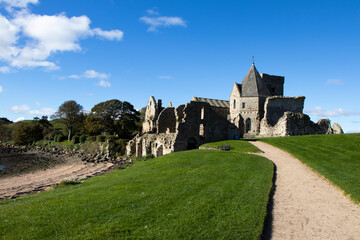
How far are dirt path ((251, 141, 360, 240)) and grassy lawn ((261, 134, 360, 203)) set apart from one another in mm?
520

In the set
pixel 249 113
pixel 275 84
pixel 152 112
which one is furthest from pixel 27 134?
pixel 275 84

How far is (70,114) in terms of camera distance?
2544 inches

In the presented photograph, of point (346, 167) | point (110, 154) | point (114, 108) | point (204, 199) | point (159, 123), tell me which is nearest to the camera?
point (204, 199)

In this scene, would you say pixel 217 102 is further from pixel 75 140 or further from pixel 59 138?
pixel 59 138

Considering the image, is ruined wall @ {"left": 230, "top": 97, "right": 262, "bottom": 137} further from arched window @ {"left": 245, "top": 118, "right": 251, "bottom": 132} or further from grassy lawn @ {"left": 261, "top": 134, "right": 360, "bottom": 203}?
grassy lawn @ {"left": 261, "top": 134, "right": 360, "bottom": 203}

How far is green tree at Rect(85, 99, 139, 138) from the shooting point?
160ft

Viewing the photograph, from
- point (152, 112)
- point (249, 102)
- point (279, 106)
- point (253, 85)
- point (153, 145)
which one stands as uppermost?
point (253, 85)

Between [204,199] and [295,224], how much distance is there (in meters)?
2.95

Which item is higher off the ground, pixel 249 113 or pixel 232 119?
pixel 249 113

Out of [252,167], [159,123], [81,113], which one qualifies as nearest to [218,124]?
[159,123]

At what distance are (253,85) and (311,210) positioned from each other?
1527 inches

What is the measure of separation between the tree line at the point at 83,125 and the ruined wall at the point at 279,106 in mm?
24413

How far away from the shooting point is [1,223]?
24.5 ft

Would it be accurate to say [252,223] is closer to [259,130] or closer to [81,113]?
[259,130]
